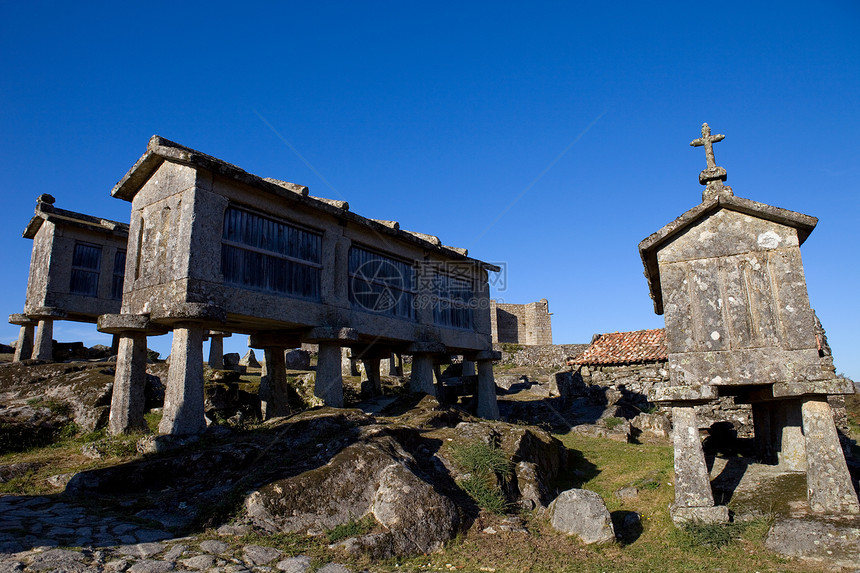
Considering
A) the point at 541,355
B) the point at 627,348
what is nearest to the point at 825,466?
the point at 627,348

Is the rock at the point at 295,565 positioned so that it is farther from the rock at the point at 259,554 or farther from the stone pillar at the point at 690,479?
the stone pillar at the point at 690,479

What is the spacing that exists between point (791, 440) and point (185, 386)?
8684mm

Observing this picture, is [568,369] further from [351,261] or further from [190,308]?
Result: [190,308]

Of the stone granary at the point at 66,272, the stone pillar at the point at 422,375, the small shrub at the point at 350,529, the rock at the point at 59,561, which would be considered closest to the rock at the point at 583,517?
the small shrub at the point at 350,529

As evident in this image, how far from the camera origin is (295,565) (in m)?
5.18

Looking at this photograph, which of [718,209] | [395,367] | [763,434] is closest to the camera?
[718,209]

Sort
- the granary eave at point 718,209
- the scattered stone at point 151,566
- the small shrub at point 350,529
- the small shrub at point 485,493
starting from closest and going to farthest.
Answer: the scattered stone at point 151,566 → the small shrub at point 350,529 → the granary eave at point 718,209 → the small shrub at point 485,493

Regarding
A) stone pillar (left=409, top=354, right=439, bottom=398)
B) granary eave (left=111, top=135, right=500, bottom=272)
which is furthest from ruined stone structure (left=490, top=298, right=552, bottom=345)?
granary eave (left=111, top=135, right=500, bottom=272)

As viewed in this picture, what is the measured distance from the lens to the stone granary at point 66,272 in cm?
1498

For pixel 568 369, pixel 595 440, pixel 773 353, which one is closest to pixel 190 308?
pixel 773 353

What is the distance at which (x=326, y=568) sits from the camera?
5.16 metres

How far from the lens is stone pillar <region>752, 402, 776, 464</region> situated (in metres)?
8.78

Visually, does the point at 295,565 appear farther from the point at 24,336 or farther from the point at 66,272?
the point at 24,336

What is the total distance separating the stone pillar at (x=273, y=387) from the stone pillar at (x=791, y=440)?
8741mm
